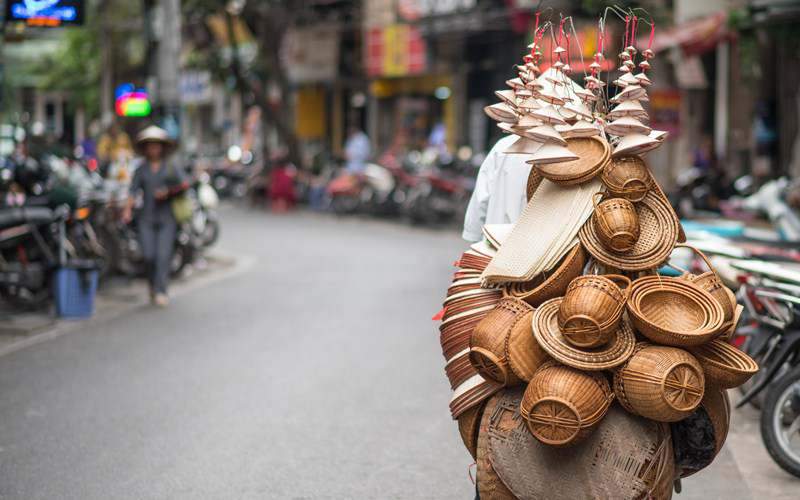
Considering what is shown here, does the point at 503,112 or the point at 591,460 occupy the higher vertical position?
the point at 503,112

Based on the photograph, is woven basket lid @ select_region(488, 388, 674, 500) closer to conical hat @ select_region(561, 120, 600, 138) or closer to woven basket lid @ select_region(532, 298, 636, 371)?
woven basket lid @ select_region(532, 298, 636, 371)

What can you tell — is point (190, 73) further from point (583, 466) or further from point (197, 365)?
point (583, 466)

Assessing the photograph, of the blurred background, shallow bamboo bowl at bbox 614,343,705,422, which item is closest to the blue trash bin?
the blurred background

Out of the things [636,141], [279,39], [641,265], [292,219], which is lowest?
[292,219]

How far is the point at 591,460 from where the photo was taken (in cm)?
396

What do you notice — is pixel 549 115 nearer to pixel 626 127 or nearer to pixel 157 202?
pixel 626 127

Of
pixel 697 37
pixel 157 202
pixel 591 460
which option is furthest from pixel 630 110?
pixel 697 37

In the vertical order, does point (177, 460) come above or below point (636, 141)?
below

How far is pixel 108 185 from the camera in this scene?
14.5 meters

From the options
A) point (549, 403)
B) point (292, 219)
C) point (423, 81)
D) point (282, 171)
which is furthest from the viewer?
point (423, 81)

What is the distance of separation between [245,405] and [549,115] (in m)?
3.99

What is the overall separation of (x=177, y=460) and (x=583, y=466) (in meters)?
2.96

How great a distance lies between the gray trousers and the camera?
40.4 feet

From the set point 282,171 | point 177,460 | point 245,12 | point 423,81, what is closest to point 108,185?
point 177,460
